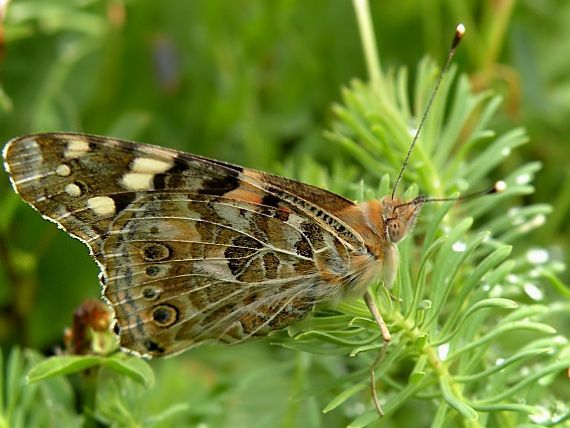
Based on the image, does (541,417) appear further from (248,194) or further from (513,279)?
(248,194)

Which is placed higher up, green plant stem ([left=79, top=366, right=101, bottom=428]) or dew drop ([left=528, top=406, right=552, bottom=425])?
green plant stem ([left=79, top=366, right=101, bottom=428])

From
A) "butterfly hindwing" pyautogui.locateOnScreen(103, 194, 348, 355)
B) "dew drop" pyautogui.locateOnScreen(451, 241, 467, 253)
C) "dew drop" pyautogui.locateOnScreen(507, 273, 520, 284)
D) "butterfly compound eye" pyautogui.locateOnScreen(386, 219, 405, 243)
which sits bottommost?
"dew drop" pyautogui.locateOnScreen(507, 273, 520, 284)

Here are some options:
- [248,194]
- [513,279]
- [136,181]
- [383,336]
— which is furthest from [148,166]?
[513,279]

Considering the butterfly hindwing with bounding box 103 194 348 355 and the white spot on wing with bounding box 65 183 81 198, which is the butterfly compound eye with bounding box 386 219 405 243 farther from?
the white spot on wing with bounding box 65 183 81 198

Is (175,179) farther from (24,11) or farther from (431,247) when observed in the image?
(24,11)

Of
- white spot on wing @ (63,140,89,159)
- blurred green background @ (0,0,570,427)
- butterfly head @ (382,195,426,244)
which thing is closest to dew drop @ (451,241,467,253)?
butterfly head @ (382,195,426,244)

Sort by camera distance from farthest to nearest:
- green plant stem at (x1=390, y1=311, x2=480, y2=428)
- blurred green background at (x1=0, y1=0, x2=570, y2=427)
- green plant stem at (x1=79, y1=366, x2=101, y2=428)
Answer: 1. blurred green background at (x1=0, y1=0, x2=570, y2=427)
2. green plant stem at (x1=79, y1=366, x2=101, y2=428)
3. green plant stem at (x1=390, y1=311, x2=480, y2=428)

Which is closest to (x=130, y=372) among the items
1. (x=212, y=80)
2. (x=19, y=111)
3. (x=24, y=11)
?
(x=24, y=11)
